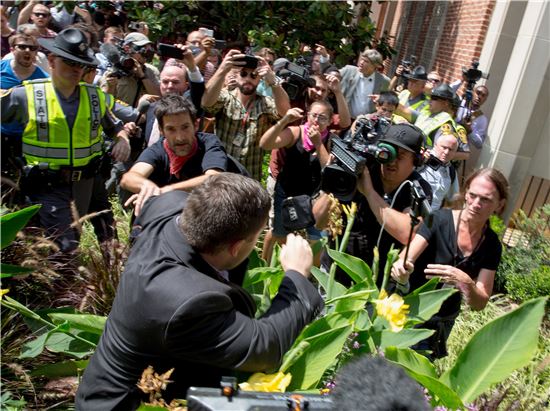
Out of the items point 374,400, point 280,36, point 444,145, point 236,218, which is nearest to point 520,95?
point 444,145

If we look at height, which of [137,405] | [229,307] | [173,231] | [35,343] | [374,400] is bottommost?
[35,343]

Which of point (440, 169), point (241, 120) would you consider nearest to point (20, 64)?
point (241, 120)

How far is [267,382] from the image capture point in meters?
1.65

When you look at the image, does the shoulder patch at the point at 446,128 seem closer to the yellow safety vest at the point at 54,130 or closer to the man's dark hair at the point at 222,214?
the yellow safety vest at the point at 54,130

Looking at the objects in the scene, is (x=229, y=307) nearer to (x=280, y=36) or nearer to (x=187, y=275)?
Answer: (x=187, y=275)

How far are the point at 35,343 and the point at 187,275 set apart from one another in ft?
3.19

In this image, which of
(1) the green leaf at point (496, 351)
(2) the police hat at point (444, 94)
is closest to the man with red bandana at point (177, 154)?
(1) the green leaf at point (496, 351)

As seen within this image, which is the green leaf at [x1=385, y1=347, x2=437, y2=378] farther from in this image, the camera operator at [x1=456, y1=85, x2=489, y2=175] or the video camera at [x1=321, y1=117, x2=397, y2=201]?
the camera operator at [x1=456, y1=85, x2=489, y2=175]

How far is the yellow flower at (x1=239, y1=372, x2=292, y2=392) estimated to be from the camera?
63.9 inches

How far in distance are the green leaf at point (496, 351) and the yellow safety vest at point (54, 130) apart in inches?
99.2

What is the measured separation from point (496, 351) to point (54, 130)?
8.73ft

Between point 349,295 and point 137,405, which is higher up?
point 349,295

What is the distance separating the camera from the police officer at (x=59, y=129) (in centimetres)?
332

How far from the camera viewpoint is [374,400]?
3.08 feet
